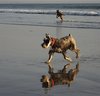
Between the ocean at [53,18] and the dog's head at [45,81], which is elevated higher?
the dog's head at [45,81]

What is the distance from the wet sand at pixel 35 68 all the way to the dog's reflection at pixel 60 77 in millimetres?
135

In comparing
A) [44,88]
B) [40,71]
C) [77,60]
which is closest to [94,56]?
[77,60]

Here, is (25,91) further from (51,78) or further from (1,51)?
(1,51)

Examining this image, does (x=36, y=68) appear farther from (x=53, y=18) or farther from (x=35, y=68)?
(x=53, y=18)

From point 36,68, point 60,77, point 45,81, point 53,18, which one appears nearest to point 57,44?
point 36,68

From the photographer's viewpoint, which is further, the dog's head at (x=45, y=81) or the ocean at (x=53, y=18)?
the ocean at (x=53, y=18)

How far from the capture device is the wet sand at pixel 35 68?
28.1 ft

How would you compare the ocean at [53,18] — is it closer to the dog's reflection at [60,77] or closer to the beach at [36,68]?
the beach at [36,68]

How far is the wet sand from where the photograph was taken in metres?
8.56

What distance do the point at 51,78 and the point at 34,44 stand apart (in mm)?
6223

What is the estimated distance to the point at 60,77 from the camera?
33.1ft

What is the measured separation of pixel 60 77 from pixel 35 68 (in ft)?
4.41

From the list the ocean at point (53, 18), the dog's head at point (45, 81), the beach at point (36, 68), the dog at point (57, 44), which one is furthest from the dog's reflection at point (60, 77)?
the ocean at point (53, 18)

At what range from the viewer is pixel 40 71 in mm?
10789
